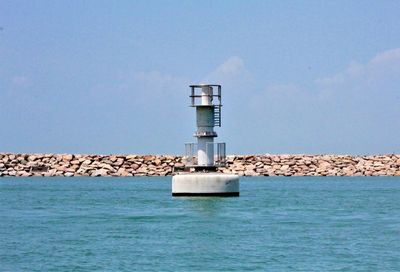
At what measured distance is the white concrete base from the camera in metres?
37.9

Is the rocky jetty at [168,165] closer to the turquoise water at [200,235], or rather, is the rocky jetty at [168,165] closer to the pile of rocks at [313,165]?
the pile of rocks at [313,165]

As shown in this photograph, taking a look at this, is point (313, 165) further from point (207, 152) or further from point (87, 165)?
point (207, 152)

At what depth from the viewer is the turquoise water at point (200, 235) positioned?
23.6 meters

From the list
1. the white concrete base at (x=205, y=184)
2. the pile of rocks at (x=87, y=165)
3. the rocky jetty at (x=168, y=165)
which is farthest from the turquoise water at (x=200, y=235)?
the rocky jetty at (x=168, y=165)

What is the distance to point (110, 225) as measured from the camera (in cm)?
3269

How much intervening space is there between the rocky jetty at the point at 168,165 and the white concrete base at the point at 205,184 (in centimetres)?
3570

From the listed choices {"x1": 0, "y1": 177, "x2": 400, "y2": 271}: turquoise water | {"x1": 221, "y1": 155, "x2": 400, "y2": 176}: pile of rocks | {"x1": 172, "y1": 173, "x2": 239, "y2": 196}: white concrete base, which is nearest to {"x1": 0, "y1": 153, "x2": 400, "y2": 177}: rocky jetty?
{"x1": 221, "y1": 155, "x2": 400, "y2": 176}: pile of rocks

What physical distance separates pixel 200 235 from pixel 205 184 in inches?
360

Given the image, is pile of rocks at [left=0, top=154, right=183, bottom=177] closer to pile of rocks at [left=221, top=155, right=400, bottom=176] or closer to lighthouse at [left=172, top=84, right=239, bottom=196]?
pile of rocks at [left=221, top=155, right=400, bottom=176]

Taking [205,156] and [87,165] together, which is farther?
[87,165]

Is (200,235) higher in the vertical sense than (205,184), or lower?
lower

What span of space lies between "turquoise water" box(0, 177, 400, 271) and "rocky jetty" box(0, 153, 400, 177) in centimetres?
3100

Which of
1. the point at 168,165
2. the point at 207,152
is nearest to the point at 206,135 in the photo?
the point at 207,152

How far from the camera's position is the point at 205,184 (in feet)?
124
